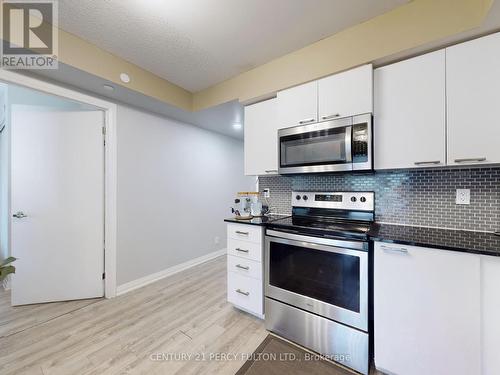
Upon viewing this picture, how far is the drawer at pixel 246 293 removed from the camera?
1.89m

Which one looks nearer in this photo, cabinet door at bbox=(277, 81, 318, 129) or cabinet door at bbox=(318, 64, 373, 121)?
cabinet door at bbox=(318, 64, 373, 121)

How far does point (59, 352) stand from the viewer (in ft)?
5.12

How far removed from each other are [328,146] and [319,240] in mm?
793

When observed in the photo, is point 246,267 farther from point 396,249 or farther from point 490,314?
point 490,314

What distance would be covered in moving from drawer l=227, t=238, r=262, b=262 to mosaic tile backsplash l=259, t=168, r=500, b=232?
95cm

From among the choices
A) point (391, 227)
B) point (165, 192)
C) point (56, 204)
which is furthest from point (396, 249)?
point (56, 204)

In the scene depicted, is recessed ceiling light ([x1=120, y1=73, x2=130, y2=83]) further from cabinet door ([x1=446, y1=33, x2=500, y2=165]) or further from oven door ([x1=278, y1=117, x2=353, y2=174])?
cabinet door ([x1=446, y1=33, x2=500, y2=165])

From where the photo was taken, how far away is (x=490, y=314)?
1.05 metres

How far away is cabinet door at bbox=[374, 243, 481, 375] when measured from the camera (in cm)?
108

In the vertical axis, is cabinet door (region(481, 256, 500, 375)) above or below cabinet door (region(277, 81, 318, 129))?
below

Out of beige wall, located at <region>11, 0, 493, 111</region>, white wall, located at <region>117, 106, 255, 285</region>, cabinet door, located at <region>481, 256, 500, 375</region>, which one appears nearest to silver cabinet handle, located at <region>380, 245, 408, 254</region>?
cabinet door, located at <region>481, 256, 500, 375</region>

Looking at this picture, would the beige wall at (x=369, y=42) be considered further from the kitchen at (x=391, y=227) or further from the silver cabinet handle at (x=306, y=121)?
the silver cabinet handle at (x=306, y=121)

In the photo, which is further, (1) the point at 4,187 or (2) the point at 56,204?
(1) the point at 4,187

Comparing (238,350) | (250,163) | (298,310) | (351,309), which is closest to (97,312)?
(238,350)
